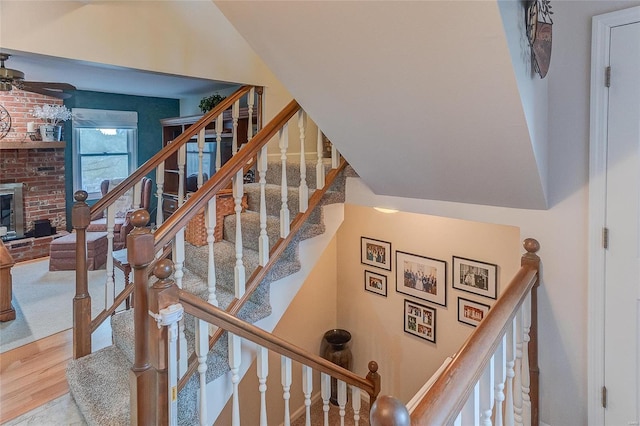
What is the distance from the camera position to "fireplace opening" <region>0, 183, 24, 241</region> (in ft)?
16.8

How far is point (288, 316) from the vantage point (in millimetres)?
3850

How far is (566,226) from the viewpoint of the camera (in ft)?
5.58

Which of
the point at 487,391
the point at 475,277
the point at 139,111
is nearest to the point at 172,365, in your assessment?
the point at 487,391

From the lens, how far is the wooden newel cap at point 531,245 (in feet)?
5.80

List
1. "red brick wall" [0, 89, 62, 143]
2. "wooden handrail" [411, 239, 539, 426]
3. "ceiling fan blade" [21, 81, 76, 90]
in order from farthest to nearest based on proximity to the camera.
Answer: "red brick wall" [0, 89, 62, 143], "ceiling fan blade" [21, 81, 76, 90], "wooden handrail" [411, 239, 539, 426]

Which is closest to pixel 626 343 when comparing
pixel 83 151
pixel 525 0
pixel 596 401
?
pixel 596 401

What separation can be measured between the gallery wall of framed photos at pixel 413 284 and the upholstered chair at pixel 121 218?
9.74 feet

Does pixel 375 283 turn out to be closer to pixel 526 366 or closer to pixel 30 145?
pixel 526 366

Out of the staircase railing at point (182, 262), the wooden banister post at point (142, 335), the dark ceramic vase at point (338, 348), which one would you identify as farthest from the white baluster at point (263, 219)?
the dark ceramic vase at point (338, 348)

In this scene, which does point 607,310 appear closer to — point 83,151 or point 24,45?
point 24,45

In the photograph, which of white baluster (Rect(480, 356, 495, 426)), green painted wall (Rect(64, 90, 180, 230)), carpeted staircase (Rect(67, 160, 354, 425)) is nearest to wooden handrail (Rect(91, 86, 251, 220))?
carpeted staircase (Rect(67, 160, 354, 425))

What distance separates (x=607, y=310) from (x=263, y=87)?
3111 mm

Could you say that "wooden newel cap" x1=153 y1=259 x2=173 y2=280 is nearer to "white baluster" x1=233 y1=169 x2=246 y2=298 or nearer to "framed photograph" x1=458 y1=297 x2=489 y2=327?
"white baluster" x1=233 y1=169 x2=246 y2=298

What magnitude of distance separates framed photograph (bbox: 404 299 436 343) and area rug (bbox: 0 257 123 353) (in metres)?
2.96
